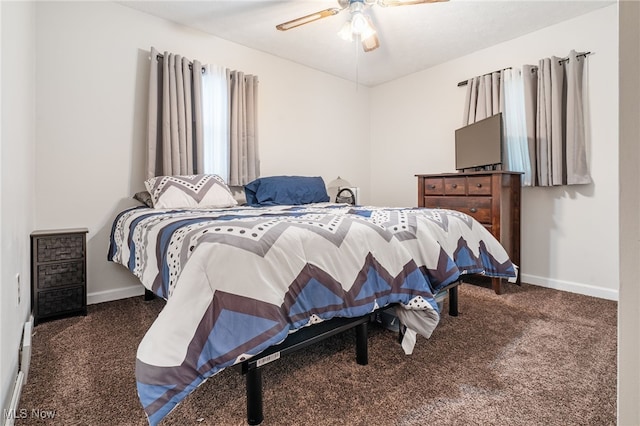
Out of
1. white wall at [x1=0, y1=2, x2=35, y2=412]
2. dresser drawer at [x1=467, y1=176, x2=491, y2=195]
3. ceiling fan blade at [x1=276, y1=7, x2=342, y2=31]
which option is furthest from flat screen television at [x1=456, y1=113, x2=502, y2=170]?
white wall at [x1=0, y1=2, x2=35, y2=412]

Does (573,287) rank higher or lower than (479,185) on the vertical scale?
lower

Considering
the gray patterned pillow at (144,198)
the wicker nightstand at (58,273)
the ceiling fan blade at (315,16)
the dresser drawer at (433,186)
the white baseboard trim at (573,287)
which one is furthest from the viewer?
the dresser drawer at (433,186)

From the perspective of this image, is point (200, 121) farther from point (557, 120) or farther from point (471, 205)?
point (557, 120)

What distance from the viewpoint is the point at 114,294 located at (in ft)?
8.16

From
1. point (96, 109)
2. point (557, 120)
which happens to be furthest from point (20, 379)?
point (557, 120)

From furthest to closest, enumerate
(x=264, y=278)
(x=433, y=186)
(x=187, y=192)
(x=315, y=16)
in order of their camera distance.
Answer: (x=433, y=186) < (x=187, y=192) < (x=315, y=16) < (x=264, y=278)

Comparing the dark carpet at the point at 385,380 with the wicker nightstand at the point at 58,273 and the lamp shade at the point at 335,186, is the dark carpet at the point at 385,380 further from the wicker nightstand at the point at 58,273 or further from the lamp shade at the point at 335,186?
the lamp shade at the point at 335,186

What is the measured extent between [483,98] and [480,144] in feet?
1.95

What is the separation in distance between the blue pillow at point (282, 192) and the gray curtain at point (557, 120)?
2.02 meters

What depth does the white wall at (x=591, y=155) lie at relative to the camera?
2.48m

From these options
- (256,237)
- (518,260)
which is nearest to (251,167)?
(256,237)

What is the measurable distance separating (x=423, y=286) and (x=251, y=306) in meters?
0.85

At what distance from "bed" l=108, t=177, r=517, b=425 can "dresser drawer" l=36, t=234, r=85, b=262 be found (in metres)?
0.61

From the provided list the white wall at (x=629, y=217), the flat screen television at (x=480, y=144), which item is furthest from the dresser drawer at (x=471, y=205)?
the white wall at (x=629, y=217)
